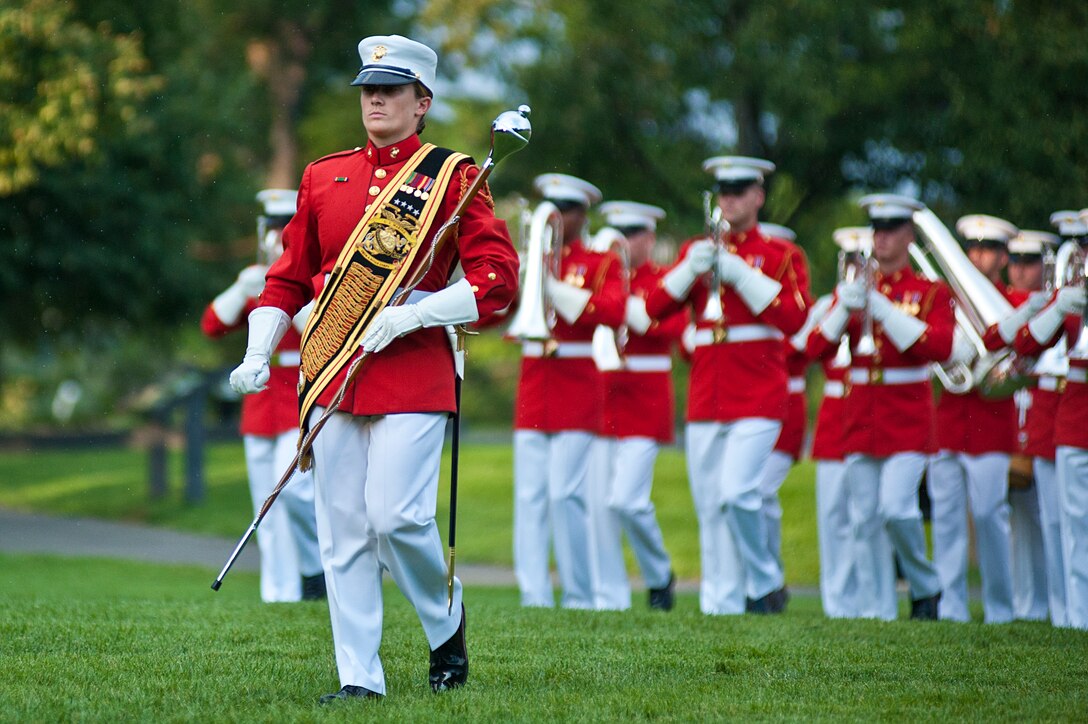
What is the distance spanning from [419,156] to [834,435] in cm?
579

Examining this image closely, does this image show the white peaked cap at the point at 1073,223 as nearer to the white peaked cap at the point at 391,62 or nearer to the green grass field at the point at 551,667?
the green grass field at the point at 551,667

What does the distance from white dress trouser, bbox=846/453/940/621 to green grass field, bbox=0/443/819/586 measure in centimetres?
520

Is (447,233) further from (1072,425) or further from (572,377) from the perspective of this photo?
(572,377)

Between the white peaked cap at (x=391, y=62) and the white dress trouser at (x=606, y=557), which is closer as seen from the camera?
the white peaked cap at (x=391, y=62)

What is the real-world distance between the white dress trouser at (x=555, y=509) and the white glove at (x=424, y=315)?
521 cm

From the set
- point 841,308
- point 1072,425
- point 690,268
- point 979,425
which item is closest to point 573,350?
point 690,268

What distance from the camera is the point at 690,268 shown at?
10.5 metres

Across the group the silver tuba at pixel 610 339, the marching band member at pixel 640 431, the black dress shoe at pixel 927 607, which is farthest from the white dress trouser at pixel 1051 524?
the silver tuba at pixel 610 339

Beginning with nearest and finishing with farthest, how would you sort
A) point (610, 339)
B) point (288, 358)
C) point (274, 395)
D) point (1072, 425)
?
point (1072, 425) < point (274, 395) < point (288, 358) < point (610, 339)

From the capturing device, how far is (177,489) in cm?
2356

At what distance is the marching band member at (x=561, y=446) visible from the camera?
11.6 metres

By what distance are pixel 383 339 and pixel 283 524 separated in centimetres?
558

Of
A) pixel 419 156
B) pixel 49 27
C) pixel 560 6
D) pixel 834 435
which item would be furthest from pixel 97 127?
pixel 419 156

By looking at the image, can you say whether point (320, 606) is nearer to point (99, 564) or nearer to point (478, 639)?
point (478, 639)
